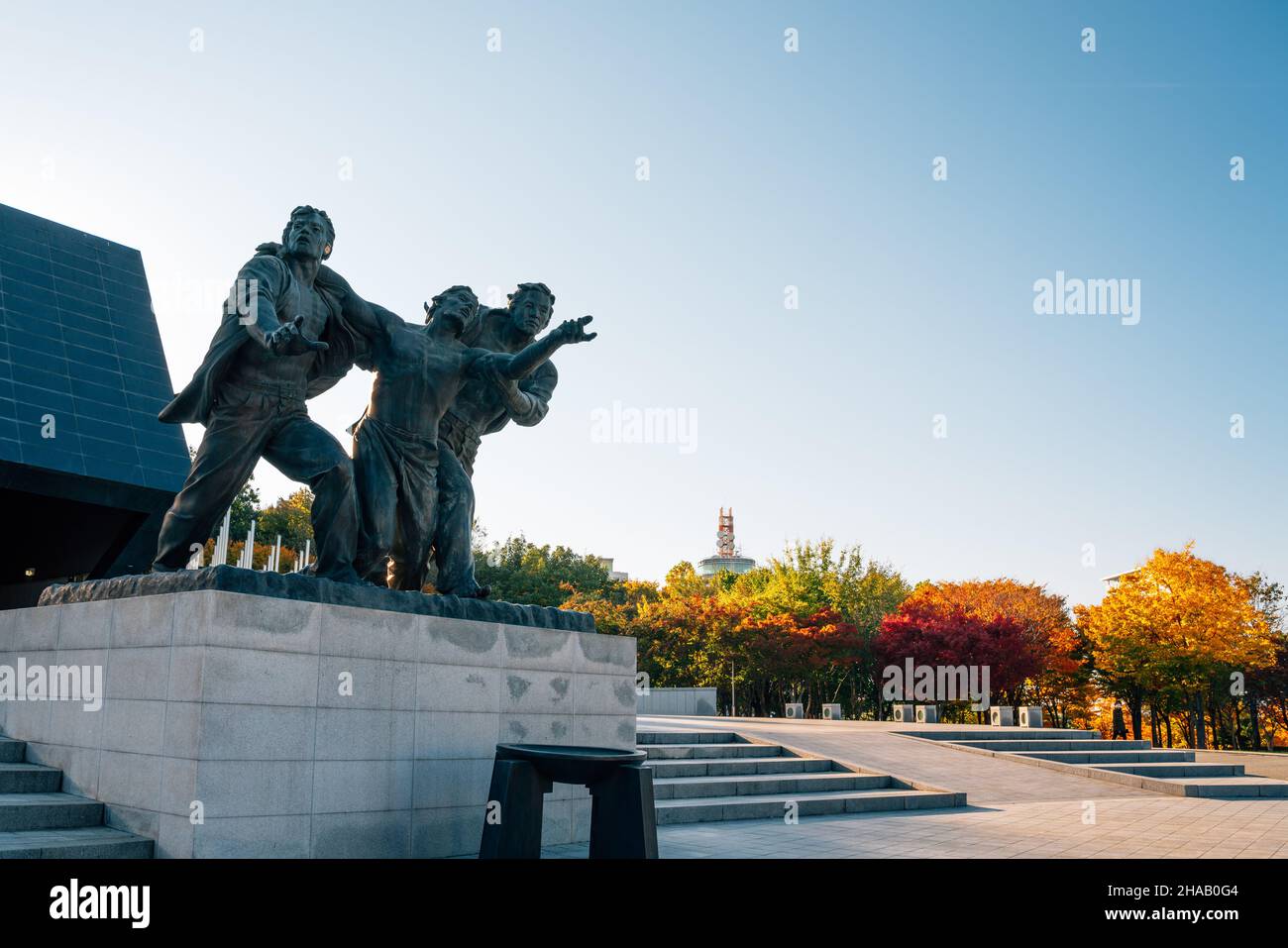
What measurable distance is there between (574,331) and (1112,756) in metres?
14.3

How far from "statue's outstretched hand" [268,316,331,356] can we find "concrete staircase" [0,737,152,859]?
273 cm

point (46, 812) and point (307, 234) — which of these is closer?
point (46, 812)

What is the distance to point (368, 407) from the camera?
6625 millimetres

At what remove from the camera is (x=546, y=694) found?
21.5 ft

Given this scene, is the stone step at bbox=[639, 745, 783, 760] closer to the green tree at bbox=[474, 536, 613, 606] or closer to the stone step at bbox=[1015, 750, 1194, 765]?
the stone step at bbox=[1015, 750, 1194, 765]

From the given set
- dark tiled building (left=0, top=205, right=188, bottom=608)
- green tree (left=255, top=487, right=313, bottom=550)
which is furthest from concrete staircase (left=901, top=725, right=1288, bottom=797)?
green tree (left=255, top=487, right=313, bottom=550)

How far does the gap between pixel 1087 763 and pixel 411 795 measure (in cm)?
1338

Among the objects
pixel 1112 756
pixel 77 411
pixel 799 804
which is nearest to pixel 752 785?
pixel 799 804

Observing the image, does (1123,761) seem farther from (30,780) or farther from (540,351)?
(30,780)

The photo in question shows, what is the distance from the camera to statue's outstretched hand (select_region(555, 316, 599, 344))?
5969 mm

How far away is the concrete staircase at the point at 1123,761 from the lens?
509 inches

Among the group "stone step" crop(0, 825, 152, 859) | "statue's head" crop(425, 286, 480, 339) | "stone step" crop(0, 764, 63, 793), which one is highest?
"statue's head" crop(425, 286, 480, 339)
